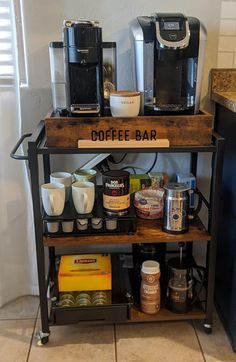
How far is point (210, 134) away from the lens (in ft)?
4.83

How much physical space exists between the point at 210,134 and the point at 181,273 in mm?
561

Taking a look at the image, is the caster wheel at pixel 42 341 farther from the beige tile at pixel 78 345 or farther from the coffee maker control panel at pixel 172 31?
the coffee maker control panel at pixel 172 31

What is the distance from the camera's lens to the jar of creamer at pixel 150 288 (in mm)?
1653

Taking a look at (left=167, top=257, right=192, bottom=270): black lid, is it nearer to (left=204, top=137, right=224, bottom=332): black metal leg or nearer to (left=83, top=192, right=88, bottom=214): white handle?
(left=204, top=137, right=224, bottom=332): black metal leg

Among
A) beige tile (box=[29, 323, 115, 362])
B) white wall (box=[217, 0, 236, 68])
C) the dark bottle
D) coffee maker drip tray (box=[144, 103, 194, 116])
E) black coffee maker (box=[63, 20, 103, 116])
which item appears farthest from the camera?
the dark bottle

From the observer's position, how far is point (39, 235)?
1.53m

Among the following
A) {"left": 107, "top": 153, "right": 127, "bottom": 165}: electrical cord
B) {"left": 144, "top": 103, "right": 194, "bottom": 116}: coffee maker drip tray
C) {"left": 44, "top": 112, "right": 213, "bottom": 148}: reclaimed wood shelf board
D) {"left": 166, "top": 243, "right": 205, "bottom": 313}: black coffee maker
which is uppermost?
{"left": 144, "top": 103, "right": 194, "bottom": 116}: coffee maker drip tray

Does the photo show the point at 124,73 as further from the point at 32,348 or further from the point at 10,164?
the point at 32,348

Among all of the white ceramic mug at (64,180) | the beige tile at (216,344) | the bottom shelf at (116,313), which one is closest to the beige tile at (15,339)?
the bottom shelf at (116,313)

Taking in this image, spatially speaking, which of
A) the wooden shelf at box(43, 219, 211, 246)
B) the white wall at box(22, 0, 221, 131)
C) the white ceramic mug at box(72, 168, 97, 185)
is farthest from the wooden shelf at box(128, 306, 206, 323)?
the white wall at box(22, 0, 221, 131)

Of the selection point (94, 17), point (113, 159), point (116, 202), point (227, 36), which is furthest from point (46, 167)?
point (227, 36)

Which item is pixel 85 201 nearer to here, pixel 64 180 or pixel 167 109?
pixel 64 180

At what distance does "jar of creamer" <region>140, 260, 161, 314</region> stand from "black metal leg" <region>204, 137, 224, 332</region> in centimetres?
19

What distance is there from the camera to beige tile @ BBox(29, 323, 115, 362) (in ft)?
5.27
